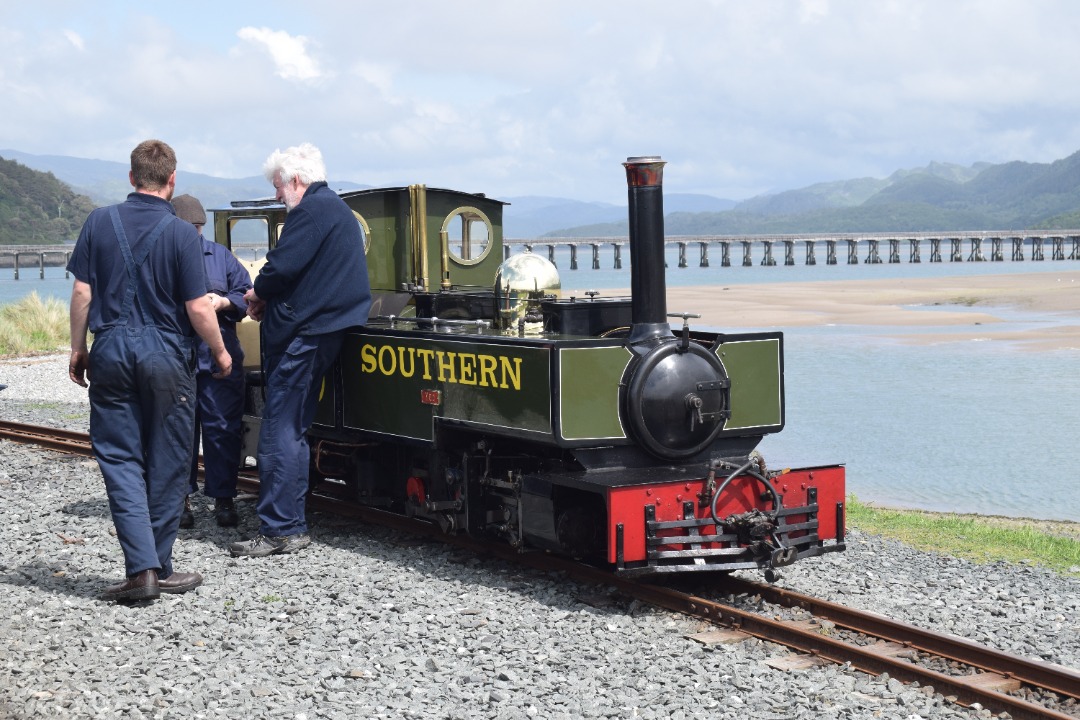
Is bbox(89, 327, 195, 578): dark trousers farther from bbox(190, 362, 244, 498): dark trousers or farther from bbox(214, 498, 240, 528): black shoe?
bbox(214, 498, 240, 528): black shoe

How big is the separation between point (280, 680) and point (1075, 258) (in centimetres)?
13334

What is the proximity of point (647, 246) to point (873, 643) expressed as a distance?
2396 mm

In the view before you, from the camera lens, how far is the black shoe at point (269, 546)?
7.91m

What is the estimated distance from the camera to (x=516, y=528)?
295 inches

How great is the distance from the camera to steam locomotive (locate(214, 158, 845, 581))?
6.89 metres

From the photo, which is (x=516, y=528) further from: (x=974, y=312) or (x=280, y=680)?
(x=974, y=312)

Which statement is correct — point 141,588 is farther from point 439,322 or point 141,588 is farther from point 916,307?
point 916,307

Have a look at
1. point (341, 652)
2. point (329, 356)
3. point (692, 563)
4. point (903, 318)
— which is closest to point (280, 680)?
point (341, 652)

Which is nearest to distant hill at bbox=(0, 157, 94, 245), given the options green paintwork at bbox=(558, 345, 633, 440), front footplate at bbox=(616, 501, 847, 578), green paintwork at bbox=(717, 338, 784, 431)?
green paintwork at bbox=(717, 338, 784, 431)

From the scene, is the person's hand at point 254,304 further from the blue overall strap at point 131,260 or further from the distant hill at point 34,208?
the distant hill at point 34,208

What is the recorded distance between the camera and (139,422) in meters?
6.89

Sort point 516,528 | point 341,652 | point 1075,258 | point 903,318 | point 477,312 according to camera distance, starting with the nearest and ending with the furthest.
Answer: point 341,652 → point 516,528 → point 477,312 → point 903,318 → point 1075,258

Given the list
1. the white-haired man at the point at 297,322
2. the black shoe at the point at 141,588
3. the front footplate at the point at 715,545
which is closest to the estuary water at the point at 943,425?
the front footplate at the point at 715,545

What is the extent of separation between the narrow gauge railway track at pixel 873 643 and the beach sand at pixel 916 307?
19.9 meters
